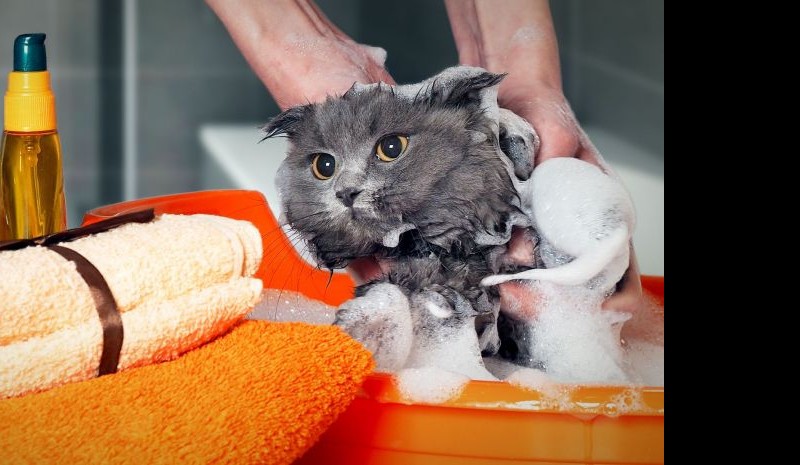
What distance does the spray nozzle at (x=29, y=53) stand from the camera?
47 cm

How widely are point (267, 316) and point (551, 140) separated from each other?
8.5 inches

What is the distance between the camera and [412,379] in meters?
0.45

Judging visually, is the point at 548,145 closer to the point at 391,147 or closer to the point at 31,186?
the point at 391,147

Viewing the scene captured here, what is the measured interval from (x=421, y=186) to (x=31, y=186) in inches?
8.4

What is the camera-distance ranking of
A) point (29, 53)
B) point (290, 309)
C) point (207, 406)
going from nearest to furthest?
1. point (207, 406)
2. point (29, 53)
3. point (290, 309)

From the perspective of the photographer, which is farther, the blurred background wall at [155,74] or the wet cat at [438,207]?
the blurred background wall at [155,74]

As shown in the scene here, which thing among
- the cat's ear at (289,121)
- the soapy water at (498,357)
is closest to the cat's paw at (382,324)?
the soapy water at (498,357)

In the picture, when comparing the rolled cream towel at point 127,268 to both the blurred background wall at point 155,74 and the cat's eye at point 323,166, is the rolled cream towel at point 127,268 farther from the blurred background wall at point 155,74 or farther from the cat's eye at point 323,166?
the blurred background wall at point 155,74

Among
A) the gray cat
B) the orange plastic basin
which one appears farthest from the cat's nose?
the orange plastic basin

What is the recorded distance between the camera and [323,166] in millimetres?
518

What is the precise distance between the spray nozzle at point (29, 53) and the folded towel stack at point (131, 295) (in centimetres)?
11

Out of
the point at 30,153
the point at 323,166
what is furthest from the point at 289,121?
the point at 30,153

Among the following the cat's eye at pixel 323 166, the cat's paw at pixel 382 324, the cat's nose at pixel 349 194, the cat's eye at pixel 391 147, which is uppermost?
the cat's eye at pixel 391 147
